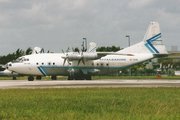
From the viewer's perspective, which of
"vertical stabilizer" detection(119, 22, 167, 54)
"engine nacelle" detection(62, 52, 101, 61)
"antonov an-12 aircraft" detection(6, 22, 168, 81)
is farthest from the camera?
"vertical stabilizer" detection(119, 22, 167, 54)

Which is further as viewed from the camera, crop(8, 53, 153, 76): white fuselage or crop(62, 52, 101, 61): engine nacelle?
crop(8, 53, 153, 76): white fuselage

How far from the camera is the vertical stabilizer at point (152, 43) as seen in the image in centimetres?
4622

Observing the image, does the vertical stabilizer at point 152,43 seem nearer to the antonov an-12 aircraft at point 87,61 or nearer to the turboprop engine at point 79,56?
the antonov an-12 aircraft at point 87,61

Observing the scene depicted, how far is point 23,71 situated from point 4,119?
34.5 metres

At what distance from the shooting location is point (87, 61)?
44.9 meters

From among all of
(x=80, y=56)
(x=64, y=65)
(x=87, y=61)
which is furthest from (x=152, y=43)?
(x=64, y=65)

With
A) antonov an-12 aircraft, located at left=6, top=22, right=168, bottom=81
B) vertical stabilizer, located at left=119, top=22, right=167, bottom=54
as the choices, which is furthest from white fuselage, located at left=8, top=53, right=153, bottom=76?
vertical stabilizer, located at left=119, top=22, right=167, bottom=54

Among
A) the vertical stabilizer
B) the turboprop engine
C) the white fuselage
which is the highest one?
the vertical stabilizer

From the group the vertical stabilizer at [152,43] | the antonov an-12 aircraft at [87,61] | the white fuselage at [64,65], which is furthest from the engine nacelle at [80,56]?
the vertical stabilizer at [152,43]

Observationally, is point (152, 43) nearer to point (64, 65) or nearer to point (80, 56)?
point (80, 56)

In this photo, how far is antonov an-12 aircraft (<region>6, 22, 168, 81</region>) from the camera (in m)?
43.2

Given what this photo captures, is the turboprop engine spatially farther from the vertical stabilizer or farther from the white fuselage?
the vertical stabilizer

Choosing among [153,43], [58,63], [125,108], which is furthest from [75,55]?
[125,108]

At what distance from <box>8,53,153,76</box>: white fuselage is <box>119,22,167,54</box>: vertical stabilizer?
1272mm
